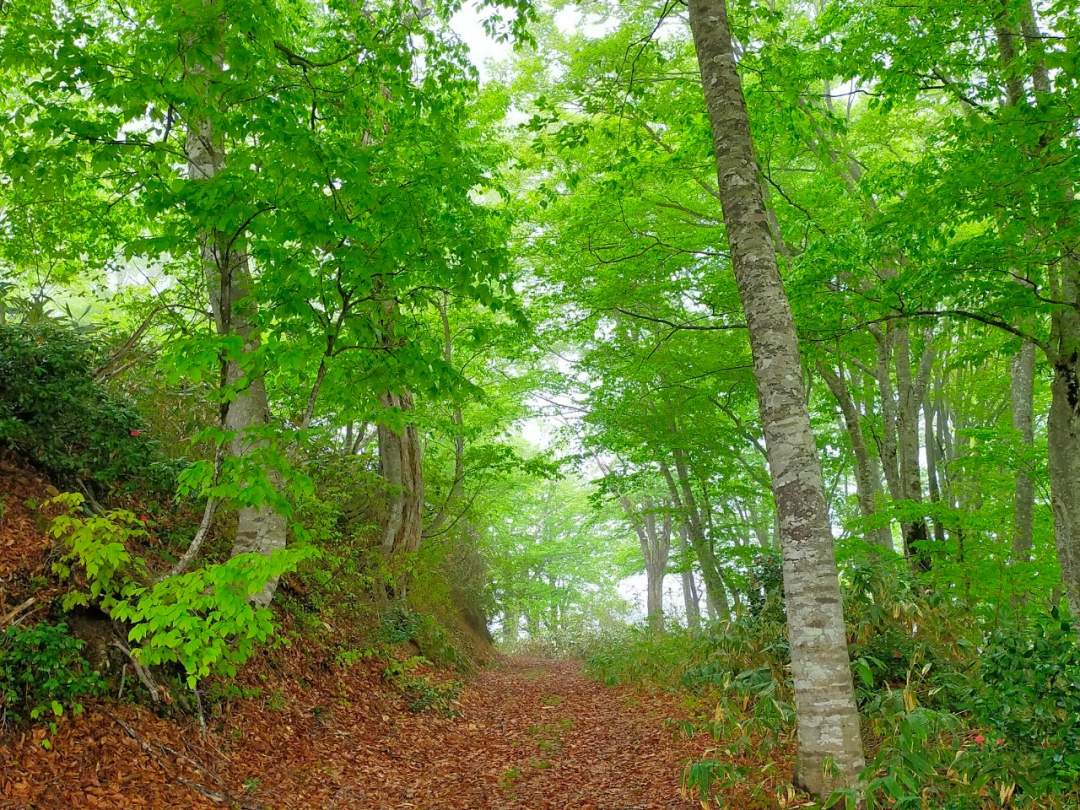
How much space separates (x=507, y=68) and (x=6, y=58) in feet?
38.4

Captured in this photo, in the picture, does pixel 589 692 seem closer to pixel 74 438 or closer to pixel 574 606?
pixel 74 438

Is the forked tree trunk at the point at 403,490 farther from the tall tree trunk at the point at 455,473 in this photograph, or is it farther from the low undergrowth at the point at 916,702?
the low undergrowth at the point at 916,702

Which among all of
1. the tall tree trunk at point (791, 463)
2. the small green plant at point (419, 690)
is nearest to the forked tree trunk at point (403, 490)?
the small green plant at point (419, 690)

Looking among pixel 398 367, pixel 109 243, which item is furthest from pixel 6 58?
pixel 109 243

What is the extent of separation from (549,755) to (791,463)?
446 centimetres

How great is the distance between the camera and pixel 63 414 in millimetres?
5555

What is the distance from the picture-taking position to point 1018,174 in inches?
204

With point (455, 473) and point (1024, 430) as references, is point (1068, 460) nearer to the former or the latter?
point (1024, 430)

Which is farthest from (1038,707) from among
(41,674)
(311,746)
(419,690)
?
(419,690)

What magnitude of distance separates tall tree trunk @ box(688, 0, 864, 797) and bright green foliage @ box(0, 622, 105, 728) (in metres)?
4.76

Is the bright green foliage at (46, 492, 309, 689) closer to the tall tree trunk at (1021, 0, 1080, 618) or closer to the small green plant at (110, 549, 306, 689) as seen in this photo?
the small green plant at (110, 549, 306, 689)

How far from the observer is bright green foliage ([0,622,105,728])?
4004mm

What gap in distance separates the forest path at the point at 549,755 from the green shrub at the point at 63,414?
12.9 ft

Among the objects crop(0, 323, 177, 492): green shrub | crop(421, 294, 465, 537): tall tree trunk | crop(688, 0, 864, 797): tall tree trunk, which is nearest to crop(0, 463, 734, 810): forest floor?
crop(0, 323, 177, 492): green shrub
